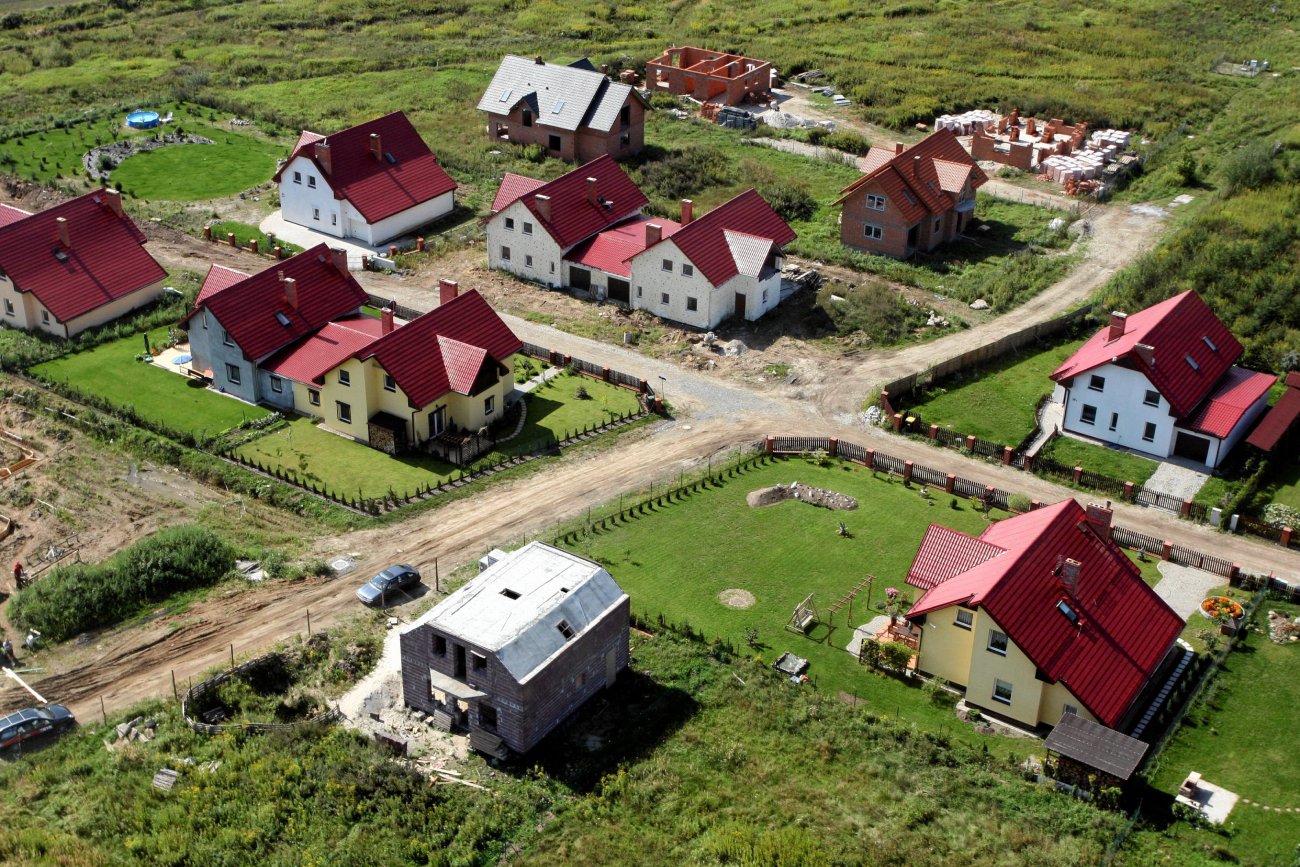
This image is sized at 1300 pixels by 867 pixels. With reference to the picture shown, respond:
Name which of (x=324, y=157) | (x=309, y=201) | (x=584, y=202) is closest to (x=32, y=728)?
(x=584, y=202)

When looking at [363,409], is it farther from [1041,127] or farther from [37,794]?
[1041,127]

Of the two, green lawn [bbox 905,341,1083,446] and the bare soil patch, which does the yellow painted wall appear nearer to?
the bare soil patch

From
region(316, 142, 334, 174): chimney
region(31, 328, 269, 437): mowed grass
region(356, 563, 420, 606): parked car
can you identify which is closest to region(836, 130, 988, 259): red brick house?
region(316, 142, 334, 174): chimney

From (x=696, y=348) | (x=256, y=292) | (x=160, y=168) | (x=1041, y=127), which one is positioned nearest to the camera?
(x=256, y=292)

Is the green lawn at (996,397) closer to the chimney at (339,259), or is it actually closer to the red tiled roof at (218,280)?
the chimney at (339,259)

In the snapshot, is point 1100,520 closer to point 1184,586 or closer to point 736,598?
point 1184,586

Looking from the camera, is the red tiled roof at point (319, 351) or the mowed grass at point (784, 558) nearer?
the mowed grass at point (784, 558)

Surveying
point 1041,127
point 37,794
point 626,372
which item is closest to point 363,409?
point 626,372

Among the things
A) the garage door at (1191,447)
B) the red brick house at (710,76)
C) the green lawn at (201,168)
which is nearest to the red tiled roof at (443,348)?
the garage door at (1191,447)
